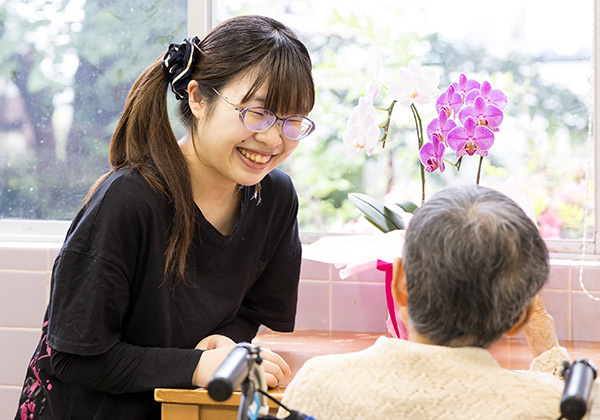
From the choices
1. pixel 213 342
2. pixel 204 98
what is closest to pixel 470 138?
pixel 204 98

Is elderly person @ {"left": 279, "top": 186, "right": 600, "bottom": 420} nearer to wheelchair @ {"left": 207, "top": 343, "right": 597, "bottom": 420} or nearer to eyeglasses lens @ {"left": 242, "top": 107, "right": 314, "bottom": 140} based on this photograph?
wheelchair @ {"left": 207, "top": 343, "right": 597, "bottom": 420}

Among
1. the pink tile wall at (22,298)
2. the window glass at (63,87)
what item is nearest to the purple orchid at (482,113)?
the window glass at (63,87)

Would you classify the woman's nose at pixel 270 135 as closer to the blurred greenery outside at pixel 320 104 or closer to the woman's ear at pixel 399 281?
the woman's ear at pixel 399 281

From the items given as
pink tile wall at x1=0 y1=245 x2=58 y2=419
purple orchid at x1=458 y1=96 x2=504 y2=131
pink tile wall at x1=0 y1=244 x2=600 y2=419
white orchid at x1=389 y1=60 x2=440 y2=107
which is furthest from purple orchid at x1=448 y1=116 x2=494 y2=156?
pink tile wall at x1=0 y1=245 x2=58 y2=419

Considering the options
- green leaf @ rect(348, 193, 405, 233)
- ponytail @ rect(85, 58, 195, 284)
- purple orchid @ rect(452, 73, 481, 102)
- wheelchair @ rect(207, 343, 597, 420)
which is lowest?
wheelchair @ rect(207, 343, 597, 420)

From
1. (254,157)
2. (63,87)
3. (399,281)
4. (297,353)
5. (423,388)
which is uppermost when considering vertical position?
(63,87)

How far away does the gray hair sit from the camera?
964mm

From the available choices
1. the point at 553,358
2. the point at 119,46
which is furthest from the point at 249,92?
the point at 119,46

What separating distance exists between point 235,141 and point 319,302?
0.78 meters

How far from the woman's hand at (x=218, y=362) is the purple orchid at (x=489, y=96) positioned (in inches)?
27.3

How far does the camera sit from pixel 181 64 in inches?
61.5

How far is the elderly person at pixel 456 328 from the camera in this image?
3.17 ft

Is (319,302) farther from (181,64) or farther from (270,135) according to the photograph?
(181,64)

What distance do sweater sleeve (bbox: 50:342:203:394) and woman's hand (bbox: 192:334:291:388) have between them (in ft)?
0.05
